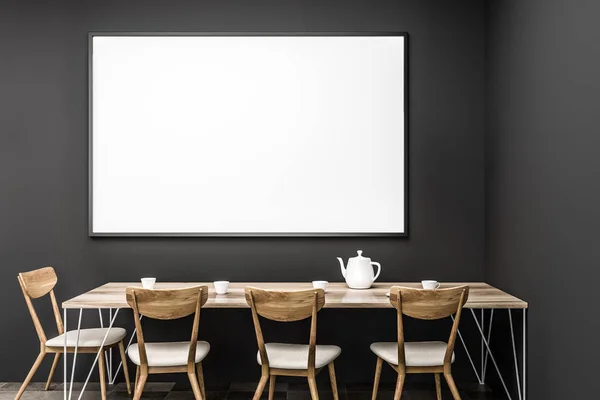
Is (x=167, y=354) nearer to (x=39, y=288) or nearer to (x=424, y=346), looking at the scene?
(x=39, y=288)

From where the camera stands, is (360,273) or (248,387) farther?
(248,387)

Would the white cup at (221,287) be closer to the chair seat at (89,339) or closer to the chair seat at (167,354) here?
the chair seat at (167,354)

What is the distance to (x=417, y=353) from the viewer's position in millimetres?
2791

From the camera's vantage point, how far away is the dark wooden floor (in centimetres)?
330

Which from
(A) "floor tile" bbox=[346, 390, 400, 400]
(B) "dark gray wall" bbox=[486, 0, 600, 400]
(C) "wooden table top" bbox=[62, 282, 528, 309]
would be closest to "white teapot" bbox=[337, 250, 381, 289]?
(C) "wooden table top" bbox=[62, 282, 528, 309]

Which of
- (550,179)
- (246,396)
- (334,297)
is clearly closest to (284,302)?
(334,297)

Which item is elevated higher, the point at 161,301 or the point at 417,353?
the point at 161,301

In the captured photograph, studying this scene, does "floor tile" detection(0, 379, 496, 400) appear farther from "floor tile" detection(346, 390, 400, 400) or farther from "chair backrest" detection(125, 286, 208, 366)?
"chair backrest" detection(125, 286, 208, 366)

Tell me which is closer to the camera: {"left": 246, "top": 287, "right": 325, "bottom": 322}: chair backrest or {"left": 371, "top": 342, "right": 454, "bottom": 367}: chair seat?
{"left": 246, "top": 287, "right": 325, "bottom": 322}: chair backrest

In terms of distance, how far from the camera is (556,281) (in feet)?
8.26

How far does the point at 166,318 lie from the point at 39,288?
107cm

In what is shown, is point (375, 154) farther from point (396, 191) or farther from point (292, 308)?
point (292, 308)

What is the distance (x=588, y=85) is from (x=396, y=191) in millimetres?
1489

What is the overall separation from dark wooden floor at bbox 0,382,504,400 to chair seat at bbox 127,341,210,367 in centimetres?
59
